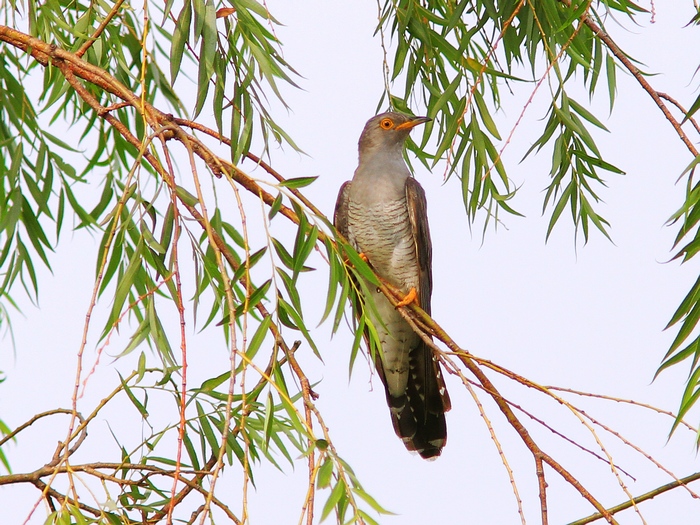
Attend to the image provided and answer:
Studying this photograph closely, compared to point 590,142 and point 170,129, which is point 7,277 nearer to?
point 170,129

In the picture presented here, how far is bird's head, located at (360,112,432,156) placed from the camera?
4109 mm

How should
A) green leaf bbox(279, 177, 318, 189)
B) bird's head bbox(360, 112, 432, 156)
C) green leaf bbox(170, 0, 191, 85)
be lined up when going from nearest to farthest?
green leaf bbox(279, 177, 318, 189)
green leaf bbox(170, 0, 191, 85)
bird's head bbox(360, 112, 432, 156)

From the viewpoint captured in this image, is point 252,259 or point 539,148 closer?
point 252,259

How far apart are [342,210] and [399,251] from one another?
38cm

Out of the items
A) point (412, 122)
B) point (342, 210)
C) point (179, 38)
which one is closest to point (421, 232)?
point (342, 210)

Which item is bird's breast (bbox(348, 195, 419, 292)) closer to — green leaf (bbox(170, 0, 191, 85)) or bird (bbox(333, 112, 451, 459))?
Result: bird (bbox(333, 112, 451, 459))

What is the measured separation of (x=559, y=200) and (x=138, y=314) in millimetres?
1837

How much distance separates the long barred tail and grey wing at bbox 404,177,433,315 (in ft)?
1.00

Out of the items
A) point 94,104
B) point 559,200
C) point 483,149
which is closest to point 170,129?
point 94,104

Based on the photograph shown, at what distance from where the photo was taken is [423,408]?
168 inches

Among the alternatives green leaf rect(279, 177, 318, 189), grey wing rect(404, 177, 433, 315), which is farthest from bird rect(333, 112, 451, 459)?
green leaf rect(279, 177, 318, 189)

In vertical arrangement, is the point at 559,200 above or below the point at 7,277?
below

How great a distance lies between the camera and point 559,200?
3469 millimetres

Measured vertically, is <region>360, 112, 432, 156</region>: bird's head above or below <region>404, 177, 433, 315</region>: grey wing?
above
